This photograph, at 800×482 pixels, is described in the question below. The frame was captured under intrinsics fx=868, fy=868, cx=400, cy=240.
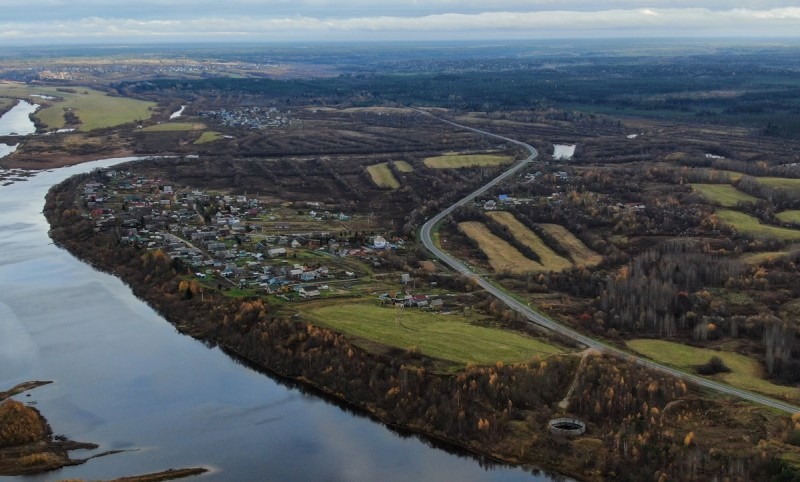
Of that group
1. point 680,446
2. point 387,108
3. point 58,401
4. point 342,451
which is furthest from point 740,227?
point 387,108

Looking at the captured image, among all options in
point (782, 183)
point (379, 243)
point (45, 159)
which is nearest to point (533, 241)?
point (379, 243)

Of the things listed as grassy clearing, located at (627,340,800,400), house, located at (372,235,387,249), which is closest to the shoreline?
grassy clearing, located at (627,340,800,400)

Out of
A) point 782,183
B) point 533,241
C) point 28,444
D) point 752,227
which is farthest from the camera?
point 782,183

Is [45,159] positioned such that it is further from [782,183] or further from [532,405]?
[532,405]

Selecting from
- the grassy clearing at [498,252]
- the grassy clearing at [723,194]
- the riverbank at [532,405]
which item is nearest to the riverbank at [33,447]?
the riverbank at [532,405]

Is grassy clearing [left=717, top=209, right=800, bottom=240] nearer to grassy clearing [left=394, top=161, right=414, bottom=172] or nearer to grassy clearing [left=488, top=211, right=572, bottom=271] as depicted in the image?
grassy clearing [left=488, top=211, right=572, bottom=271]

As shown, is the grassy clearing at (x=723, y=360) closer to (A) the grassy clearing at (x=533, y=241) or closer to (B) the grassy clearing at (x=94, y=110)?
(A) the grassy clearing at (x=533, y=241)
